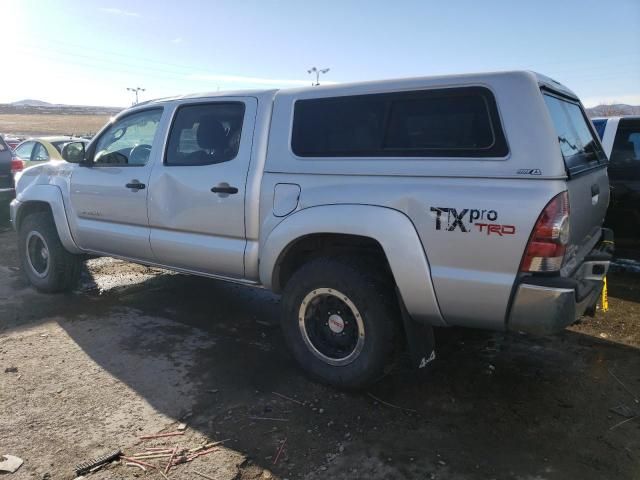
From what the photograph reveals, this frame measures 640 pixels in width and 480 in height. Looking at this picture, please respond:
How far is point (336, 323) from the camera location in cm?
347

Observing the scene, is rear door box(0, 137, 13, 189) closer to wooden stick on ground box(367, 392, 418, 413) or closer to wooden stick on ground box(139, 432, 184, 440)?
wooden stick on ground box(139, 432, 184, 440)

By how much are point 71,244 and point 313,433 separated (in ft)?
11.5

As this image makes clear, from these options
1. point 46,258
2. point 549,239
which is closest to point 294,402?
point 549,239

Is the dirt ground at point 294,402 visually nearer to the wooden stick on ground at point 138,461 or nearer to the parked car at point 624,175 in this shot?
the wooden stick on ground at point 138,461

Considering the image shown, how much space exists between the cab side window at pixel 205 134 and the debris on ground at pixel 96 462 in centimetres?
213

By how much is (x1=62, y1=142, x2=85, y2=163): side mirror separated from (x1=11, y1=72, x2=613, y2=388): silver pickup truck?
0.61 m

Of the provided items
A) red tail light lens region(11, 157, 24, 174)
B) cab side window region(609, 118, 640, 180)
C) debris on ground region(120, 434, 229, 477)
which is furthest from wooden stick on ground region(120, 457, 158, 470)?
red tail light lens region(11, 157, 24, 174)

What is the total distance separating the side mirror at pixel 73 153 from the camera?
4.95 meters

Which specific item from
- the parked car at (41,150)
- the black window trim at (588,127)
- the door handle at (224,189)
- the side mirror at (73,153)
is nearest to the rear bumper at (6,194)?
the parked car at (41,150)

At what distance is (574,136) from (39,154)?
10588mm

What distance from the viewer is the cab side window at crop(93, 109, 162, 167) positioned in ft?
14.9

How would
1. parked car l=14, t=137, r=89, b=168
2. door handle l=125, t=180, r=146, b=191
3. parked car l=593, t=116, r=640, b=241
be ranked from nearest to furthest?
door handle l=125, t=180, r=146, b=191, parked car l=593, t=116, r=640, b=241, parked car l=14, t=137, r=89, b=168

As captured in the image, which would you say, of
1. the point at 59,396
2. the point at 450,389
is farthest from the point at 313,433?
the point at 59,396

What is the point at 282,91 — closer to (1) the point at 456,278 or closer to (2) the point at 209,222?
(2) the point at 209,222
